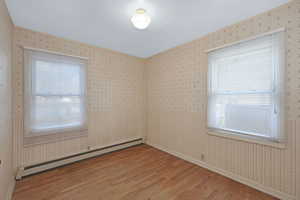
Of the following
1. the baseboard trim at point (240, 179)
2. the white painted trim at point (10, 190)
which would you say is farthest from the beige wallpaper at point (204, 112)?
the white painted trim at point (10, 190)

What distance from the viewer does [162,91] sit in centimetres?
351

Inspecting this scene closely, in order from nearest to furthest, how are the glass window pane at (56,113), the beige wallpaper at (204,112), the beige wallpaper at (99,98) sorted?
the beige wallpaper at (204,112)
the beige wallpaper at (99,98)
the glass window pane at (56,113)

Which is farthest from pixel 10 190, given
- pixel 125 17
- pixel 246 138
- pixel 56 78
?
pixel 246 138

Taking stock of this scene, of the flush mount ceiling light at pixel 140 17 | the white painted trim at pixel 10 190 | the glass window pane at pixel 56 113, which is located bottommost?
the white painted trim at pixel 10 190

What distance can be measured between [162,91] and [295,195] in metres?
2.81

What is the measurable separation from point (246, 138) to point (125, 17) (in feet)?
8.87

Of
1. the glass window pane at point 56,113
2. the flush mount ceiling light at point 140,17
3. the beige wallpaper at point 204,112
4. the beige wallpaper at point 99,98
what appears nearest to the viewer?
the beige wallpaper at point 204,112

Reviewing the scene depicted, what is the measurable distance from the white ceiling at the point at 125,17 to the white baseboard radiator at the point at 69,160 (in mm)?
2486

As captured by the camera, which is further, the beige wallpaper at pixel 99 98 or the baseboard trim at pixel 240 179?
the beige wallpaper at pixel 99 98

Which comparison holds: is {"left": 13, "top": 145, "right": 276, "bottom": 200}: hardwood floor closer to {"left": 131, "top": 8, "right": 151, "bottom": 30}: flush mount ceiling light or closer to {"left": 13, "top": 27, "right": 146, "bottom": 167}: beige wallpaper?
{"left": 13, "top": 27, "right": 146, "bottom": 167}: beige wallpaper

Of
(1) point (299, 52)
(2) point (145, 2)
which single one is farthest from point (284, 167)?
(2) point (145, 2)

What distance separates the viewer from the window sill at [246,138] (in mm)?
1766

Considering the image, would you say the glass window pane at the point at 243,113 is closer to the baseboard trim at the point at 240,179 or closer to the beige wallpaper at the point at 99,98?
the baseboard trim at the point at 240,179

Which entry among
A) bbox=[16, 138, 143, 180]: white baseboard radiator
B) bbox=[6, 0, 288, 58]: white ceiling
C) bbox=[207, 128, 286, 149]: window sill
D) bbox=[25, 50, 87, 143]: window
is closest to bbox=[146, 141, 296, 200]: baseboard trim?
bbox=[207, 128, 286, 149]: window sill
